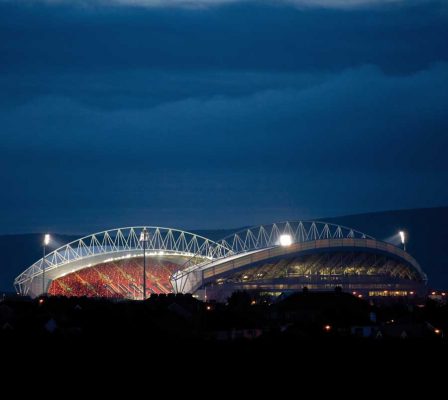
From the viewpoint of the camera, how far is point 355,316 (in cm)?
10219

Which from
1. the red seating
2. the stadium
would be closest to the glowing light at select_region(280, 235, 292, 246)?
the stadium

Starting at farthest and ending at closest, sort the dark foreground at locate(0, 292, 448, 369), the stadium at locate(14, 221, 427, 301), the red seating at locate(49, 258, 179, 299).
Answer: the red seating at locate(49, 258, 179, 299) → the stadium at locate(14, 221, 427, 301) → the dark foreground at locate(0, 292, 448, 369)

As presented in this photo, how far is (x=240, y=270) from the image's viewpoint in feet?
564

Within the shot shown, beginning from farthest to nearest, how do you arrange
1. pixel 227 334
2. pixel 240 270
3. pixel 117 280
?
pixel 117 280
pixel 240 270
pixel 227 334

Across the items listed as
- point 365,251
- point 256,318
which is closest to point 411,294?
point 365,251

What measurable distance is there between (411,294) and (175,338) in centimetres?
9845

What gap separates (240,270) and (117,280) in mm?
28243

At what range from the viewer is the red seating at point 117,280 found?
18840 centimetres

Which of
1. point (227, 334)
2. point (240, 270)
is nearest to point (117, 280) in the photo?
point (240, 270)

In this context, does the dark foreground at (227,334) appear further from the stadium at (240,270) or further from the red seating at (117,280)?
the red seating at (117,280)

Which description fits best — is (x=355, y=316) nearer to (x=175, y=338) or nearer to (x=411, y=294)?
(x=175, y=338)

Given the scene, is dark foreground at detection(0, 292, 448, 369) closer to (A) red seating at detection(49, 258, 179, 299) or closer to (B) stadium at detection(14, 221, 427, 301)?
(B) stadium at detection(14, 221, 427, 301)

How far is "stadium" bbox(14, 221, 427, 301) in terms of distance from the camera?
17138cm

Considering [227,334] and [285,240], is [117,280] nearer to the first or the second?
[285,240]
